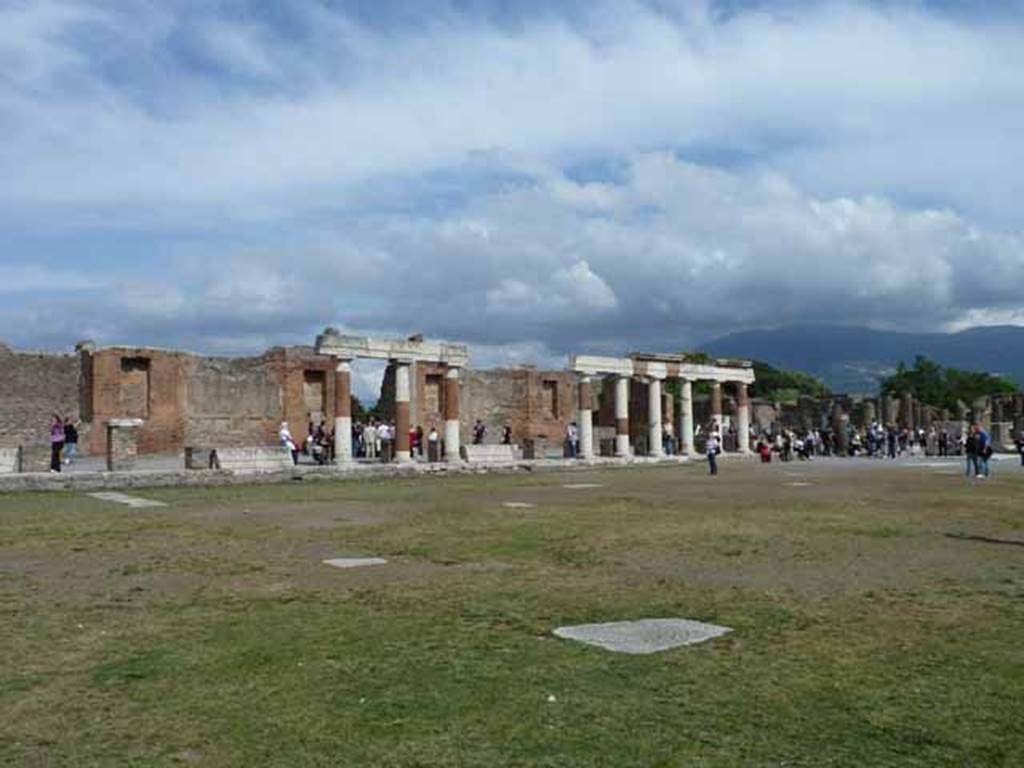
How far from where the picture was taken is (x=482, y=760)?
5246 mm

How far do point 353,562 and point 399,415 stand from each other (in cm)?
2440

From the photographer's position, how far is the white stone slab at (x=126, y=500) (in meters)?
22.1

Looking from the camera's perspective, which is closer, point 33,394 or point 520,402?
point 33,394

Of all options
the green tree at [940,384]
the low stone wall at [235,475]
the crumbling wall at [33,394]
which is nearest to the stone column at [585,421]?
the low stone wall at [235,475]

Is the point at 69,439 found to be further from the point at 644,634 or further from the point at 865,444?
the point at 865,444

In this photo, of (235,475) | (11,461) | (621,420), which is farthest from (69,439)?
(621,420)

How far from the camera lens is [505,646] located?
7883 millimetres

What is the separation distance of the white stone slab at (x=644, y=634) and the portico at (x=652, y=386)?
34256mm

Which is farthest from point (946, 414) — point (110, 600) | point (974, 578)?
point (110, 600)

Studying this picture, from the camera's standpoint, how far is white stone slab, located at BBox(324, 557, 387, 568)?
1268cm

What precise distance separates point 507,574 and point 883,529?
7546 mm

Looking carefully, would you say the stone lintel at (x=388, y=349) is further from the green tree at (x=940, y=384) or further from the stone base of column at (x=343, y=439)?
the green tree at (x=940, y=384)

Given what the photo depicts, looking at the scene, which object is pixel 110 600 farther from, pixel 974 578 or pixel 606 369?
pixel 606 369

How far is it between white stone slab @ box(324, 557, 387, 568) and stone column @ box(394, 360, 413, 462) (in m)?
23.4
